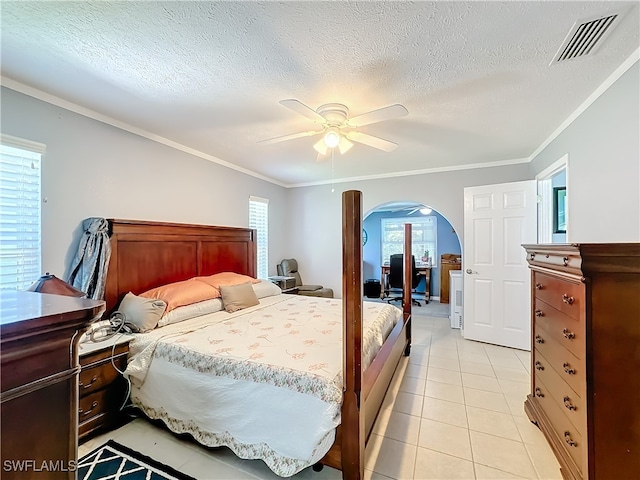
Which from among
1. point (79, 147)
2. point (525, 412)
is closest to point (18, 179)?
point (79, 147)

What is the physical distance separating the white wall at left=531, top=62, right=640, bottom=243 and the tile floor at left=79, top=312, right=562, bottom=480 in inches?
59.4

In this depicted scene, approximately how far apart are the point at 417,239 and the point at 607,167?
223 inches

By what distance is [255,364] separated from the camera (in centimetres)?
174

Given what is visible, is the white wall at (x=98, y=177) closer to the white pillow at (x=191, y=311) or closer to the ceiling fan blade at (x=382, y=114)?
the white pillow at (x=191, y=311)

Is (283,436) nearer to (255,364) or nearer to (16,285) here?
(255,364)

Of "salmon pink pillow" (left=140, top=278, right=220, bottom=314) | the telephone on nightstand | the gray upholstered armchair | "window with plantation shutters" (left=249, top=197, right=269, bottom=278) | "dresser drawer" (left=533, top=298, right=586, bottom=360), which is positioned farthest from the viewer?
the gray upholstered armchair

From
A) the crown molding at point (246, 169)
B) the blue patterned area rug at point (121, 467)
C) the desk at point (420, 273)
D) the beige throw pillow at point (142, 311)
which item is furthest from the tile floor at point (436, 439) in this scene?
the desk at point (420, 273)

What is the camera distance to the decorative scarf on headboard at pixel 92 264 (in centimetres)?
241

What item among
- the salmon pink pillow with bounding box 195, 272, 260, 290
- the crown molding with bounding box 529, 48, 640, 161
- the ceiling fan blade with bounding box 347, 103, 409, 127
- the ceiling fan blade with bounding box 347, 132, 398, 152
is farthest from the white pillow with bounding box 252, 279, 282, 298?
the crown molding with bounding box 529, 48, 640, 161

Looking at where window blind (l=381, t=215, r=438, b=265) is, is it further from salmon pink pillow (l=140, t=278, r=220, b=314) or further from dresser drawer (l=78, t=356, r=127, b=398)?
dresser drawer (l=78, t=356, r=127, b=398)

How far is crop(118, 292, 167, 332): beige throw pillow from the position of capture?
2.31 meters

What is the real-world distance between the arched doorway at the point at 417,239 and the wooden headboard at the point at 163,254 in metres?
3.68

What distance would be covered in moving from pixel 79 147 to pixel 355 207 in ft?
8.46

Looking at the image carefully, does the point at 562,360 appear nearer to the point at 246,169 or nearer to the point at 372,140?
the point at 372,140
